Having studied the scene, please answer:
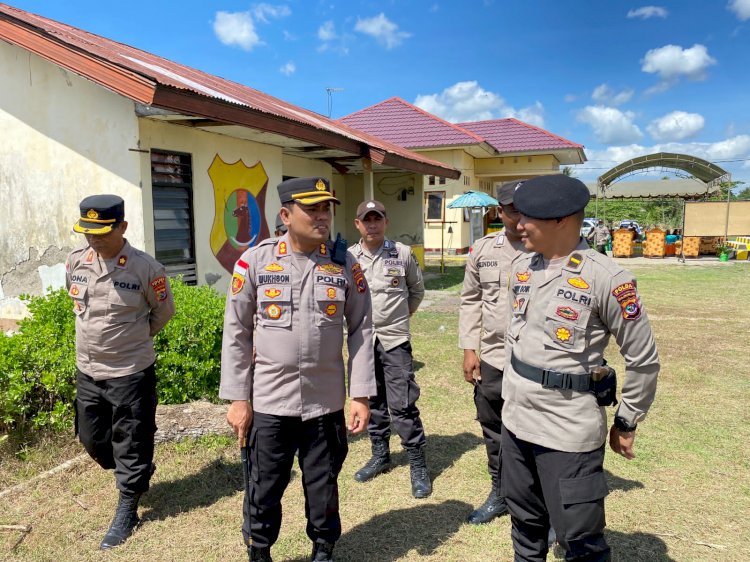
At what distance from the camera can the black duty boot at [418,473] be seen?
3.50m

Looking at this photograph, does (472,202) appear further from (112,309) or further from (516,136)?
(112,309)

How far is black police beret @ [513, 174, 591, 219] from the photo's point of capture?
207cm

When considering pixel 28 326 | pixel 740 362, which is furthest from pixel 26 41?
pixel 740 362

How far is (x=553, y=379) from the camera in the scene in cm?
214

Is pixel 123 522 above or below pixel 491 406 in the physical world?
below

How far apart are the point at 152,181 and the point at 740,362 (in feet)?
23.4

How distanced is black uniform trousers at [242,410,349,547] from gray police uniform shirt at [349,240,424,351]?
1189 millimetres

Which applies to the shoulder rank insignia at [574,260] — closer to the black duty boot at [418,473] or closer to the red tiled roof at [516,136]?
the black duty boot at [418,473]

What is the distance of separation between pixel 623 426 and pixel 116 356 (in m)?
2.51

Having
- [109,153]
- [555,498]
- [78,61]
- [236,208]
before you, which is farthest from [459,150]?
[555,498]

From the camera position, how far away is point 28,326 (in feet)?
14.4

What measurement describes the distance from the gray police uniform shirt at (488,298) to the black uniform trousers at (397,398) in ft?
1.61

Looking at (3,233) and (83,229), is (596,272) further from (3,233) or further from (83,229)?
(3,233)

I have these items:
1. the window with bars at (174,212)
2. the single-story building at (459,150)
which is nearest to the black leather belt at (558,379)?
the window with bars at (174,212)
